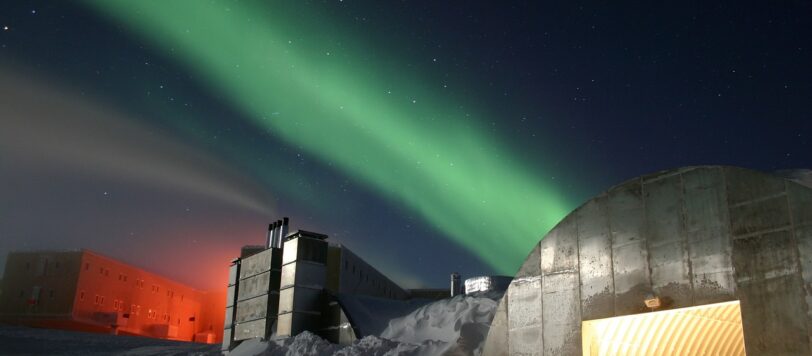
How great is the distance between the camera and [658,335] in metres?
12.4

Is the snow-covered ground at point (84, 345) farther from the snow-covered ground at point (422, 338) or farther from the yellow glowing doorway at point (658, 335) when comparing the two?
the yellow glowing doorway at point (658, 335)

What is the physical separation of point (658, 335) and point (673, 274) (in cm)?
201

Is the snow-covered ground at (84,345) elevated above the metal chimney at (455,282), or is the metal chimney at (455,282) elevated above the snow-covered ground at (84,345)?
the metal chimney at (455,282)

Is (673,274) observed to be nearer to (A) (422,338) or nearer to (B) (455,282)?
(A) (422,338)

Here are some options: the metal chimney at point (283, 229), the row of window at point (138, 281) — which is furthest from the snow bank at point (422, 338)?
the row of window at point (138, 281)

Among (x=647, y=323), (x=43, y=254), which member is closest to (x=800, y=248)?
(x=647, y=323)

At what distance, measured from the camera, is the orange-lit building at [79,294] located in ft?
161

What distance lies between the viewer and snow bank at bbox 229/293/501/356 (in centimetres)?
2069

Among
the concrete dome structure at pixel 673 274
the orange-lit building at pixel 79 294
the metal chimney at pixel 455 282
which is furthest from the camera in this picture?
the orange-lit building at pixel 79 294

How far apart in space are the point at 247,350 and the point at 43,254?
109 feet

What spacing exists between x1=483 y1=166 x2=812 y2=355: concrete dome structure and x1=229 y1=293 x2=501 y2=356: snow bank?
6.91 m

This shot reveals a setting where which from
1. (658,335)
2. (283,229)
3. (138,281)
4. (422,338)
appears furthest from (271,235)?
(138,281)

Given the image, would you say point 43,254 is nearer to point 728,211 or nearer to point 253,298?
point 253,298

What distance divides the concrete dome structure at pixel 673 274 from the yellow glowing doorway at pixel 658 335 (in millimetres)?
20
